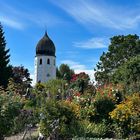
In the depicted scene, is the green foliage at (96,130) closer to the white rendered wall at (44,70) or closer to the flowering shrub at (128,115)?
the flowering shrub at (128,115)

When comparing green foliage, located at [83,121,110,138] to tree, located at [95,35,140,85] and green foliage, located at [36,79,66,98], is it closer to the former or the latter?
green foliage, located at [36,79,66,98]

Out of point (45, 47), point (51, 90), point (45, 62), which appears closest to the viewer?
point (51, 90)

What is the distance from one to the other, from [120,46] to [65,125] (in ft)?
154

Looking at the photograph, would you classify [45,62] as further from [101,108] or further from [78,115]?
[78,115]

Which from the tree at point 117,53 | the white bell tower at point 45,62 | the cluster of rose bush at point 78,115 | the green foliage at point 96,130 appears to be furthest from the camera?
the white bell tower at point 45,62

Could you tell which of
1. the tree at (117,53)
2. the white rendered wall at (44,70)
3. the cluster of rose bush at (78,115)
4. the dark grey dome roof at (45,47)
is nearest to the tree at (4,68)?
the tree at (117,53)

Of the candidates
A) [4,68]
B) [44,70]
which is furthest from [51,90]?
[44,70]

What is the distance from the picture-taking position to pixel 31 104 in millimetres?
22016

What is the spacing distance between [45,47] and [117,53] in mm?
31146

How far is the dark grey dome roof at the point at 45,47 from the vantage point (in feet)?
287

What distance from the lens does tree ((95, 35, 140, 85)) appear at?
59.6 m

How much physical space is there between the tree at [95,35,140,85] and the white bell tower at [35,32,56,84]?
29.5m

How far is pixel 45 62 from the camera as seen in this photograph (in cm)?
9344

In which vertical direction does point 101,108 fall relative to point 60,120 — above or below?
above
